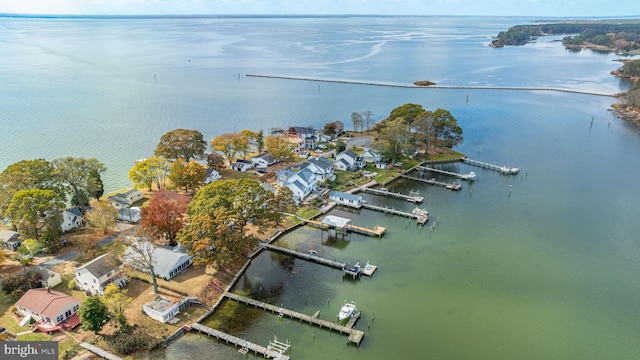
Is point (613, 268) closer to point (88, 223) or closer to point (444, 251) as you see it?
point (444, 251)

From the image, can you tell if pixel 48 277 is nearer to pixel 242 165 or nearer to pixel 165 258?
pixel 165 258

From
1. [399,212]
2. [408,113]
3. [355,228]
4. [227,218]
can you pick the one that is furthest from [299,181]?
[408,113]

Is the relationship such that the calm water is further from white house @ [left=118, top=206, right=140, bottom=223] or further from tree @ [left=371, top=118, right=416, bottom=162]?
white house @ [left=118, top=206, right=140, bottom=223]

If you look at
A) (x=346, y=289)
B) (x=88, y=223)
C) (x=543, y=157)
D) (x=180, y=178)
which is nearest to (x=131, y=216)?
(x=88, y=223)

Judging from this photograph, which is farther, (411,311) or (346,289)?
(346,289)

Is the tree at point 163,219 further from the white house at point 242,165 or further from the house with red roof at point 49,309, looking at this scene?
the white house at point 242,165

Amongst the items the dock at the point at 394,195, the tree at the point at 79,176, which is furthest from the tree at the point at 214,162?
the dock at the point at 394,195
